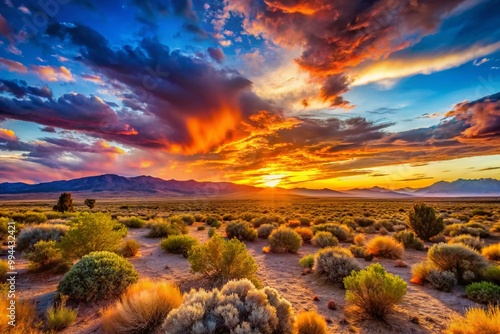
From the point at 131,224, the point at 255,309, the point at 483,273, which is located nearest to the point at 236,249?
the point at 255,309

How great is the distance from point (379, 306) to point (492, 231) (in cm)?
1873

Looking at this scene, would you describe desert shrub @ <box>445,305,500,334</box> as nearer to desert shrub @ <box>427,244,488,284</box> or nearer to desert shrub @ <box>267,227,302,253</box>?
desert shrub @ <box>427,244,488,284</box>

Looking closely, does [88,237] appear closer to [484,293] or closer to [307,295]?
[307,295]

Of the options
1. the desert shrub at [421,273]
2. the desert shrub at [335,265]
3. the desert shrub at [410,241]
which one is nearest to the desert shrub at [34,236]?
the desert shrub at [335,265]

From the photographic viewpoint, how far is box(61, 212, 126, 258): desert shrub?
8.98 metres

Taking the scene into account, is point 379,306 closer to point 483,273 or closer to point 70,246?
point 483,273

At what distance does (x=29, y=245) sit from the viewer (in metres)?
11.9

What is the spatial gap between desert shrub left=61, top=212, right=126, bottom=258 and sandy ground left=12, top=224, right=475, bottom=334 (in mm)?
1009

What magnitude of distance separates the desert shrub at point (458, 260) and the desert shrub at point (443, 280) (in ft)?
1.67

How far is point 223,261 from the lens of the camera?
749 cm

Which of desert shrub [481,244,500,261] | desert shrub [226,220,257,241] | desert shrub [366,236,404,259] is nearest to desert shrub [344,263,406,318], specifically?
desert shrub [366,236,404,259]

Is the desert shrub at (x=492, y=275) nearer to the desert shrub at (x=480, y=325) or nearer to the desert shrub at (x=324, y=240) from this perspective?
the desert shrub at (x=480, y=325)

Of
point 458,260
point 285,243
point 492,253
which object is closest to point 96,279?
point 285,243

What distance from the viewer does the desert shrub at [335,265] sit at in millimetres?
8414
